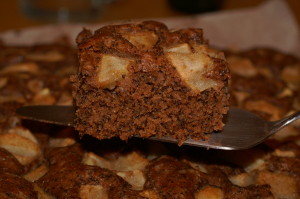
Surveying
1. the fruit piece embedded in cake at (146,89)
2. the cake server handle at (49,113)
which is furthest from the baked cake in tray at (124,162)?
the fruit piece embedded in cake at (146,89)

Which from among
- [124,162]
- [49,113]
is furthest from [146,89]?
[49,113]

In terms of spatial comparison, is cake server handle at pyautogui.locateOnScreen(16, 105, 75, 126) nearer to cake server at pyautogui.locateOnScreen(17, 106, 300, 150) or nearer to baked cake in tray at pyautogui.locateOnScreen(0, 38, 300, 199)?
cake server at pyautogui.locateOnScreen(17, 106, 300, 150)

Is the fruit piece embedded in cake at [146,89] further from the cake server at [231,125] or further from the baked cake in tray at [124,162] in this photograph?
the baked cake in tray at [124,162]

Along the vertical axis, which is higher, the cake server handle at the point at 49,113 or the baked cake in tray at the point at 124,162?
the cake server handle at the point at 49,113

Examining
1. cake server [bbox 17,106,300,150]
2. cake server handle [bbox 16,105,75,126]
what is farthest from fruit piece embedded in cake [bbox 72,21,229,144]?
cake server handle [bbox 16,105,75,126]

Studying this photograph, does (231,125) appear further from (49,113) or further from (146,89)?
(49,113)

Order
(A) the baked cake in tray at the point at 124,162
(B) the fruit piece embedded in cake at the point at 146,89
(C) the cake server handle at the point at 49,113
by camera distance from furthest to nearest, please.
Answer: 1. (C) the cake server handle at the point at 49,113
2. (A) the baked cake in tray at the point at 124,162
3. (B) the fruit piece embedded in cake at the point at 146,89
